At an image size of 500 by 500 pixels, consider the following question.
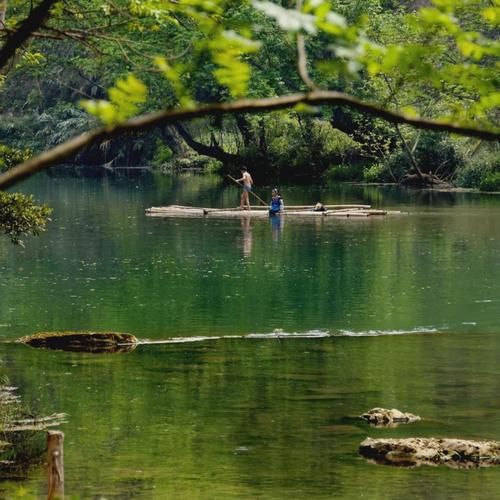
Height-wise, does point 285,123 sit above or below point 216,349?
above

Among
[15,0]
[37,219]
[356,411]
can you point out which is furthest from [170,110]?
[37,219]

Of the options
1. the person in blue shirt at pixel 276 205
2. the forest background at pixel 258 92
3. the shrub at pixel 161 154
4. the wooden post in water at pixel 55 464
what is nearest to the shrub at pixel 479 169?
the forest background at pixel 258 92

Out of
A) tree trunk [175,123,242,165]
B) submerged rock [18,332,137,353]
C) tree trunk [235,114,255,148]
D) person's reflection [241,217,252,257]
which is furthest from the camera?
tree trunk [175,123,242,165]

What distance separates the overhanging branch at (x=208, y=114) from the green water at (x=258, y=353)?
35.2 feet

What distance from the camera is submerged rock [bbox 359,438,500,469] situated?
669 inches

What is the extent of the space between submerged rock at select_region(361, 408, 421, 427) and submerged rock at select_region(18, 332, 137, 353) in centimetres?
705

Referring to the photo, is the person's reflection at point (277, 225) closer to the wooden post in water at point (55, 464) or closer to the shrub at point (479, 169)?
the shrub at point (479, 169)

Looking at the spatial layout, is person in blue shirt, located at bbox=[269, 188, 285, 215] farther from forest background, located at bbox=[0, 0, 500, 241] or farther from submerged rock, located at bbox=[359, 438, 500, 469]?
submerged rock, located at bbox=[359, 438, 500, 469]

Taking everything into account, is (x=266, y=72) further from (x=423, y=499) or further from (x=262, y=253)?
(x=423, y=499)

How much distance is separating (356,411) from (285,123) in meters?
63.2

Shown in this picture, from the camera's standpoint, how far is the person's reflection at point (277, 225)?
49131 millimetres

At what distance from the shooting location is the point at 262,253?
42.8 metres

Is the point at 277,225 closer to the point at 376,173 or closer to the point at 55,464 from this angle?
the point at 376,173

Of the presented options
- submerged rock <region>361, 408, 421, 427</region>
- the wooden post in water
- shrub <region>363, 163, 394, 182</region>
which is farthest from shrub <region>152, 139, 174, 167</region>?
the wooden post in water
